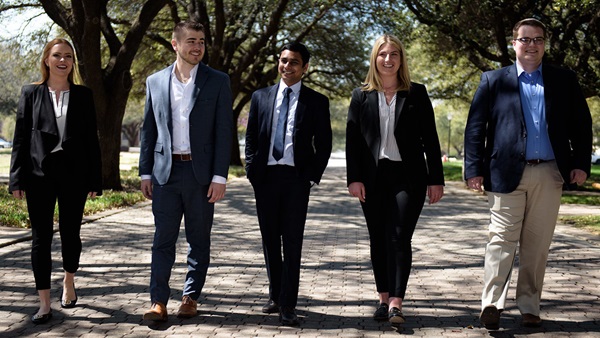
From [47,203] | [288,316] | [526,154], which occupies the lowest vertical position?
[288,316]

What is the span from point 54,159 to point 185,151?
0.96 metres

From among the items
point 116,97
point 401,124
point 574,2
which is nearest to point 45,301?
point 401,124

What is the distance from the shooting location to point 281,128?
233 inches

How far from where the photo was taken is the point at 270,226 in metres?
6.02

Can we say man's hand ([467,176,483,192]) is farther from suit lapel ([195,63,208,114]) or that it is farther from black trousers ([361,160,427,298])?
suit lapel ([195,63,208,114])

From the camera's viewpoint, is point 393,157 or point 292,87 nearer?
point 393,157

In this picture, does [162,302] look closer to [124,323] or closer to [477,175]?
[124,323]

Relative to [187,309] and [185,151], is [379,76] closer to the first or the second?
[185,151]

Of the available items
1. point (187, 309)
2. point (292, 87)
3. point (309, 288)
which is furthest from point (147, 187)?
point (309, 288)

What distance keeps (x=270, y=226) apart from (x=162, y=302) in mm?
913

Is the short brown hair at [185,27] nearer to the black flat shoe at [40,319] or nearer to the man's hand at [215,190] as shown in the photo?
the man's hand at [215,190]

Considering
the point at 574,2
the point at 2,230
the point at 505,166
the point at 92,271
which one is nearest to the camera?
the point at 505,166

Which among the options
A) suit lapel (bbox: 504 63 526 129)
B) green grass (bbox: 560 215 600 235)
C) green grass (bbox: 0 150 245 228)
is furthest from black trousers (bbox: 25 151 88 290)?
green grass (bbox: 560 215 600 235)

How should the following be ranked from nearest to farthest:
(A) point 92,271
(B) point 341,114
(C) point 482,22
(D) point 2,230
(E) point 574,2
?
(A) point 92,271, (D) point 2,230, (E) point 574,2, (C) point 482,22, (B) point 341,114
